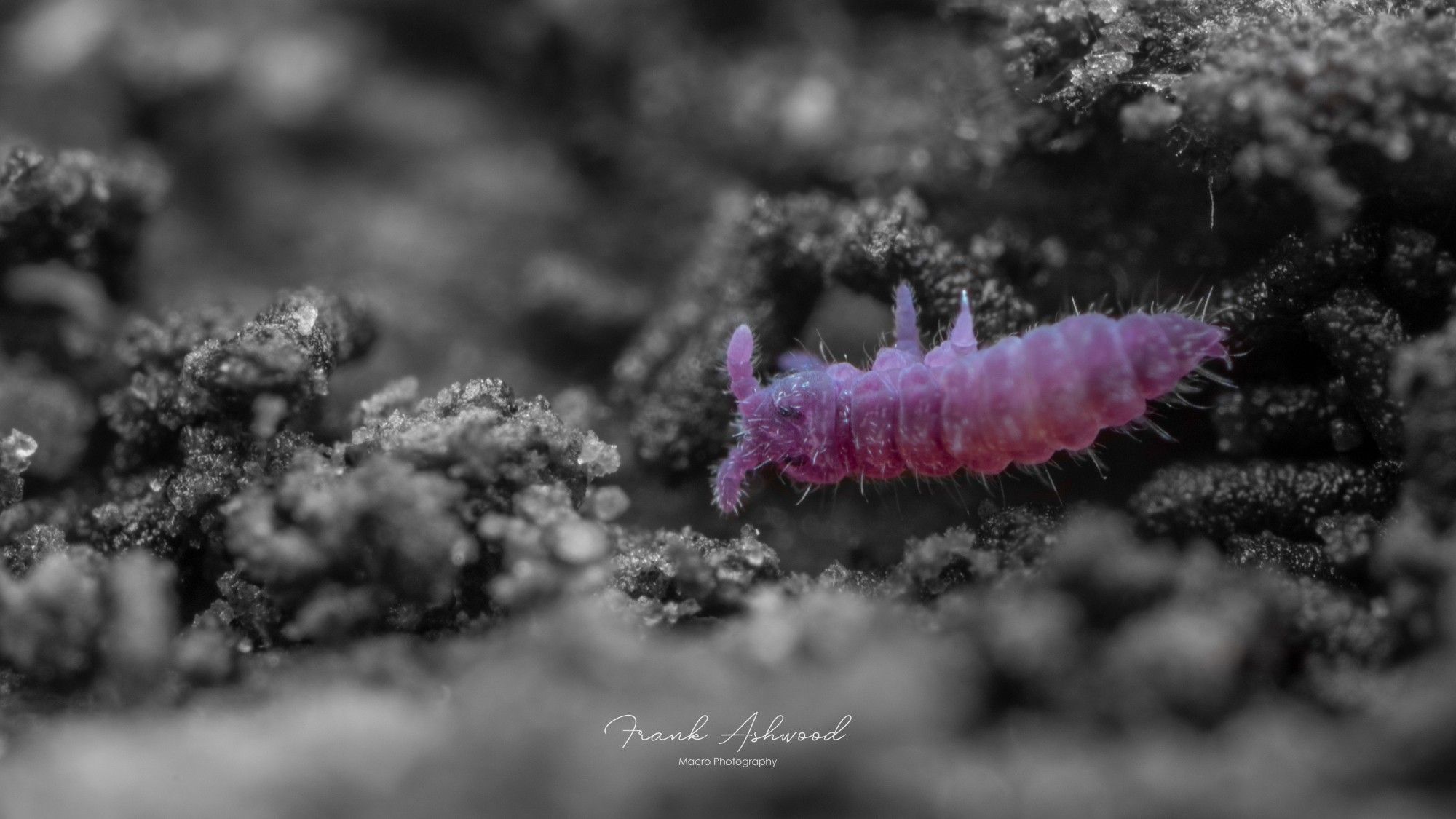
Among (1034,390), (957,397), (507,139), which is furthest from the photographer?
(507,139)

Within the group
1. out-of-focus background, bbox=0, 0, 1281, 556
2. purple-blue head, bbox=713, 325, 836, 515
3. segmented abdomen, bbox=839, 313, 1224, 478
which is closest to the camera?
segmented abdomen, bbox=839, 313, 1224, 478

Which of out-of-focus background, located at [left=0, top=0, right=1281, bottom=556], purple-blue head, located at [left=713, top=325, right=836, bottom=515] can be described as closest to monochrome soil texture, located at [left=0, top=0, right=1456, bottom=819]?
out-of-focus background, located at [left=0, top=0, right=1281, bottom=556]

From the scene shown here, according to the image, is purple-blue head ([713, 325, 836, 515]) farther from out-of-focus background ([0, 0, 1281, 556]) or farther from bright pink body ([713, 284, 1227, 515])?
out-of-focus background ([0, 0, 1281, 556])

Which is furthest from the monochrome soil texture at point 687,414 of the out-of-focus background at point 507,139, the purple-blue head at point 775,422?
the purple-blue head at point 775,422

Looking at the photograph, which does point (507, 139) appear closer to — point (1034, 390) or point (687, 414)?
point (687, 414)

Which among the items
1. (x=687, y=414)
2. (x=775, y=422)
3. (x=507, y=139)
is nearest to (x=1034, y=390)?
(x=775, y=422)

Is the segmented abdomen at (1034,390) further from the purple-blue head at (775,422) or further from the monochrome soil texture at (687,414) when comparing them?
the monochrome soil texture at (687,414)

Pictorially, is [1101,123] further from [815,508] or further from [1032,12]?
[815,508]
